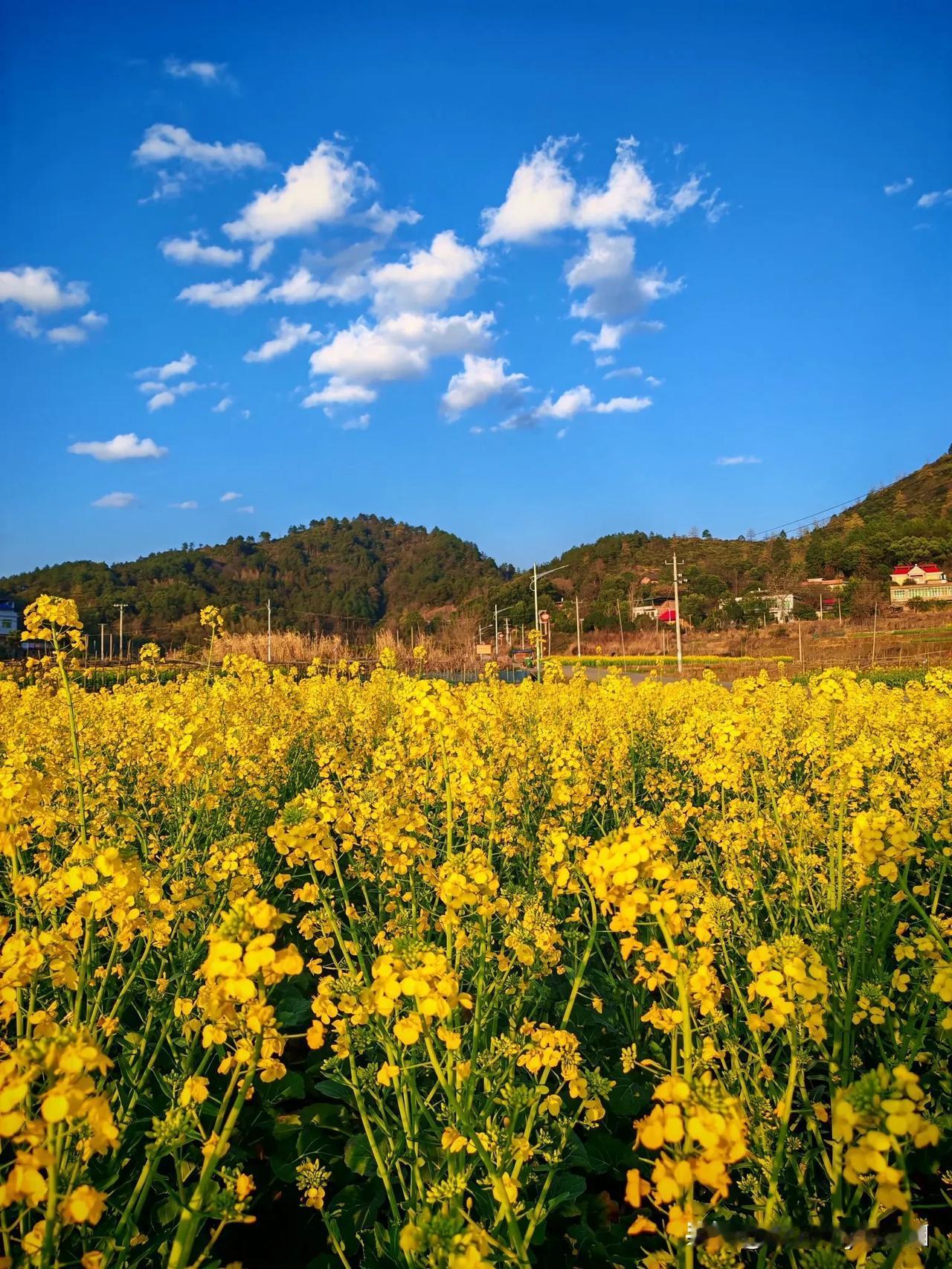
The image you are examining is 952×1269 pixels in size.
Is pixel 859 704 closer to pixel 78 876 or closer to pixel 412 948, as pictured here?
pixel 412 948

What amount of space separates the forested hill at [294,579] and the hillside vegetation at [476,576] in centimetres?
20

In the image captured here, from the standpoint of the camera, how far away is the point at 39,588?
52969mm

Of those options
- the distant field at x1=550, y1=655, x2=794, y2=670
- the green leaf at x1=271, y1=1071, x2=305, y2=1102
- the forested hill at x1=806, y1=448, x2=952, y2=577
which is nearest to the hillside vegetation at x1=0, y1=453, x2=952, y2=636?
the forested hill at x1=806, y1=448, x2=952, y2=577

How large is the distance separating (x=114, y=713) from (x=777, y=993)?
6.60 metres

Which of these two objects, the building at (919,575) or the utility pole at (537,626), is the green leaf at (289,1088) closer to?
the utility pole at (537,626)

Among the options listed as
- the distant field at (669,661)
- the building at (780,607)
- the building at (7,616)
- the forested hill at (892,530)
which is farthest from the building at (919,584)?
the building at (7,616)

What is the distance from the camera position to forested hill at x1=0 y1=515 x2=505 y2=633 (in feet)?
177

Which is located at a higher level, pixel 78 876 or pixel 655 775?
pixel 78 876

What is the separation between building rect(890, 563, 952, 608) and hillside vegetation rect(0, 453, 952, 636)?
4.13ft

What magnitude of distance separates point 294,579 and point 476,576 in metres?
21.0

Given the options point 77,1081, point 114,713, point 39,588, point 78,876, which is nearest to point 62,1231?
point 78,876

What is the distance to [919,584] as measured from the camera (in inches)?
2115

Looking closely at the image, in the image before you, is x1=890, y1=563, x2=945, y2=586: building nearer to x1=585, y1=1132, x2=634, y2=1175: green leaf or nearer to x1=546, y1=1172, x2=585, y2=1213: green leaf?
x1=585, y1=1132, x2=634, y2=1175: green leaf

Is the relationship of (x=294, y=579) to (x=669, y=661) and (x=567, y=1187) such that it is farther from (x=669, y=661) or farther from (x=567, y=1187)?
(x=567, y=1187)
